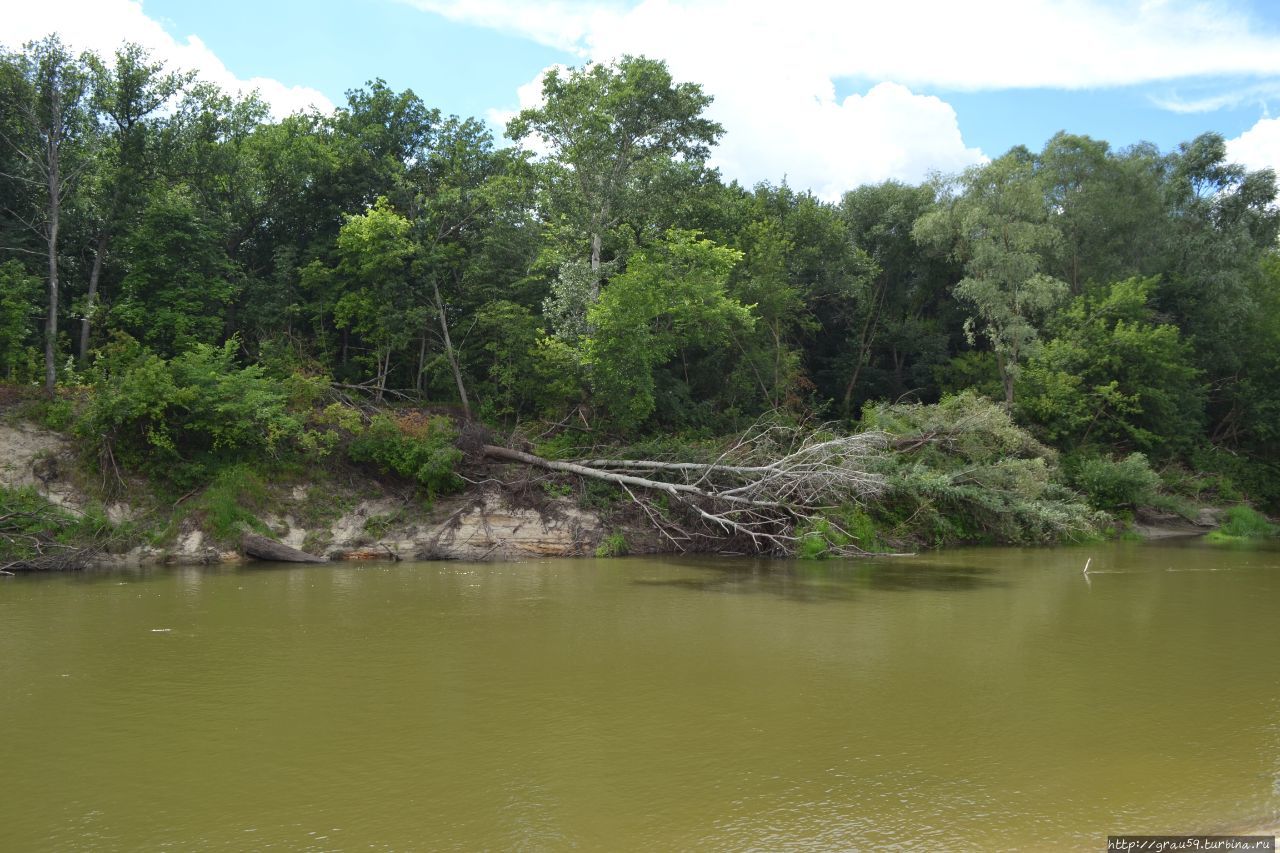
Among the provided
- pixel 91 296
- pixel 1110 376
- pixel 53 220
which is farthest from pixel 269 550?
pixel 1110 376

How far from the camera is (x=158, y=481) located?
18828 millimetres

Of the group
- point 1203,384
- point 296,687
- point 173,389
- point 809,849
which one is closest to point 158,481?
point 173,389

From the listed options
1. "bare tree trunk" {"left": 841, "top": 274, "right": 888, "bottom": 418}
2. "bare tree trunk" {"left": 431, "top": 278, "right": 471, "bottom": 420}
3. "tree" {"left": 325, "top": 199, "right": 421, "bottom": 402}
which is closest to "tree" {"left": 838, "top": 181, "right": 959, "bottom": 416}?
"bare tree trunk" {"left": 841, "top": 274, "right": 888, "bottom": 418}

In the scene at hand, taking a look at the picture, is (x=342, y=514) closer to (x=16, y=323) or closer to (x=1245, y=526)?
(x=16, y=323)

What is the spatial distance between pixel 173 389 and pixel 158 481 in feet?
6.85

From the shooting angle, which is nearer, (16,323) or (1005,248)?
(16,323)

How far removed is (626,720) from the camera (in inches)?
296

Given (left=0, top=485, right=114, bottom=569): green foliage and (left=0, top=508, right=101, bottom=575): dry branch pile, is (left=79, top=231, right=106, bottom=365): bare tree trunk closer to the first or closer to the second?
(left=0, top=485, right=114, bottom=569): green foliage

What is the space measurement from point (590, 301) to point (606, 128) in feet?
17.4

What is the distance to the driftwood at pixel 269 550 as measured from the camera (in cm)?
1802

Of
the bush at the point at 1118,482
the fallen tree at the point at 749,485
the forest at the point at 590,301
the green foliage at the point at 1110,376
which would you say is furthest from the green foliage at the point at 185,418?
the green foliage at the point at 1110,376

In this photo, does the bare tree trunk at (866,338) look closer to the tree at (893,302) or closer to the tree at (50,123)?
the tree at (893,302)

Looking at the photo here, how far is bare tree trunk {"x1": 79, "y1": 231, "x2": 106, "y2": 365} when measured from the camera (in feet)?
72.4

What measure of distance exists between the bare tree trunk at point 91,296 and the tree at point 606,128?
1155 centimetres
